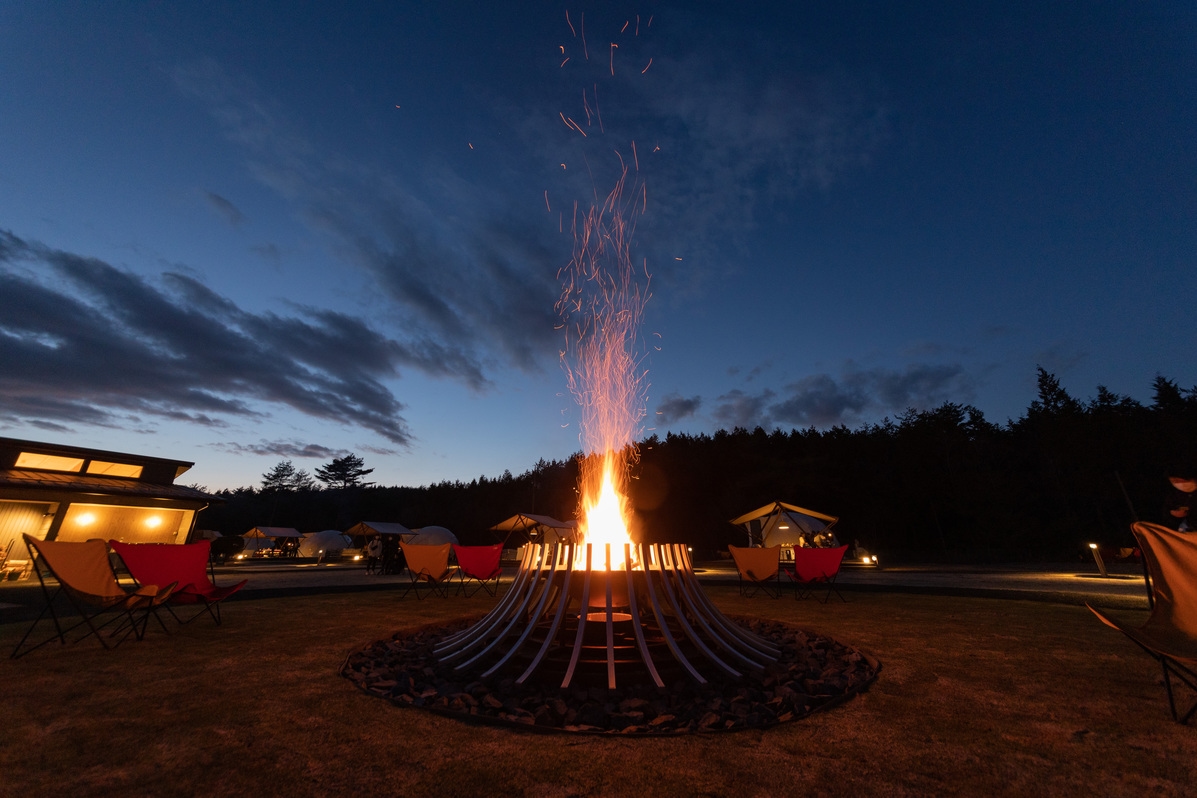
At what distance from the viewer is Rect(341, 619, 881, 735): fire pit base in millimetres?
3000

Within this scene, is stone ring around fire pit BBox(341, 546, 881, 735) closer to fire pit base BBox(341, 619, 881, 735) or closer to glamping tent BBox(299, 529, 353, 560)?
fire pit base BBox(341, 619, 881, 735)

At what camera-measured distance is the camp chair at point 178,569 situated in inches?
214

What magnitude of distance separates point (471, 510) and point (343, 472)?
121 feet

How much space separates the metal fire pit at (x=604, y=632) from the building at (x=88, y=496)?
18.8 metres

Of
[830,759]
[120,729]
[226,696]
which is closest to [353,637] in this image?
[226,696]

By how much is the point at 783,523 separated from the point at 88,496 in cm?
2733

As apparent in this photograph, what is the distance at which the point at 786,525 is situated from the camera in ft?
78.9

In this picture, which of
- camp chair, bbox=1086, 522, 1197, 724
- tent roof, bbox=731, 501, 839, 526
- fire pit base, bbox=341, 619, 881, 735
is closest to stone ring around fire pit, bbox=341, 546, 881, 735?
fire pit base, bbox=341, 619, 881, 735

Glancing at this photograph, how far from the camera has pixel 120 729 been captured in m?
2.77

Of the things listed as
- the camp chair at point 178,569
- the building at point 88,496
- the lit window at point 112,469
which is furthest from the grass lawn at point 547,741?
the lit window at point 112,469

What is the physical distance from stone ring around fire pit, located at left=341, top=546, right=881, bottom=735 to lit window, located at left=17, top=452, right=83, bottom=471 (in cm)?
Result: 2001

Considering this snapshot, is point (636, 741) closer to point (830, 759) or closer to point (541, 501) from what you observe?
point (830, 759)

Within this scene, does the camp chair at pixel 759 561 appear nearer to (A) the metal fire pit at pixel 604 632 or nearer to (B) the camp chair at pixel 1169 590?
(A) the metal fire pit at pixel 604 632

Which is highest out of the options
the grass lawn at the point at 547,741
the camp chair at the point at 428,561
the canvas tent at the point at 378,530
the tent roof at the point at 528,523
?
the tent roof at the point at 528,523
